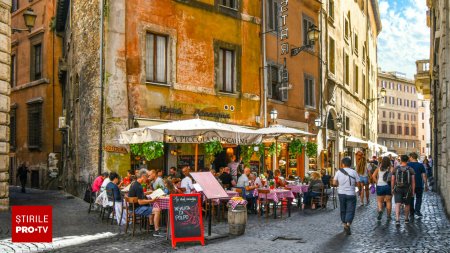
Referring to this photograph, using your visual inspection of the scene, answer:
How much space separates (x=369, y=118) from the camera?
46.8 m

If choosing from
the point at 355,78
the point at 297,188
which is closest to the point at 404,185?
the point at 297,188

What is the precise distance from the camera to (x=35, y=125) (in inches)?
1030

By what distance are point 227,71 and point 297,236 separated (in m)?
10.9

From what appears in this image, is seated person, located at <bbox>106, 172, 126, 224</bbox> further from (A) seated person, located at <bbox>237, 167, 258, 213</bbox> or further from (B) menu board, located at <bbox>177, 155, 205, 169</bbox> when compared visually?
(B) menu board, located at <bbox>177, 155, 205, 169</bbox>

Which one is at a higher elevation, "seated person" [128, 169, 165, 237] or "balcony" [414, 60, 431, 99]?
"balcony" [414, 60, 431, 99]

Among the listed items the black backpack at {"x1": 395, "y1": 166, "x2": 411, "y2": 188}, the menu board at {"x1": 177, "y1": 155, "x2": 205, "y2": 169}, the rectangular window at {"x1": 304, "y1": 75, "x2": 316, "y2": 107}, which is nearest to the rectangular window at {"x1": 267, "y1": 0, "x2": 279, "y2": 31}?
the rectangular window at {"x1": 304, "y1": 75, "x2": 316, "y2": 107}

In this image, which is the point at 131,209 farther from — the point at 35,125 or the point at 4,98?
the point at 35,125

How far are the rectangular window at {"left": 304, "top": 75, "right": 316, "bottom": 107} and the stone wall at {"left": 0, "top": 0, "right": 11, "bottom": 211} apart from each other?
15.7 meters

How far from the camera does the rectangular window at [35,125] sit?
25756 millimetres

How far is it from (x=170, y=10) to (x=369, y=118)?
32.8 metres

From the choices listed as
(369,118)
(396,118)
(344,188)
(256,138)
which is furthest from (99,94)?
(396,118)

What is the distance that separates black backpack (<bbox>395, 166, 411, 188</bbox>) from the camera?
12.4 meters

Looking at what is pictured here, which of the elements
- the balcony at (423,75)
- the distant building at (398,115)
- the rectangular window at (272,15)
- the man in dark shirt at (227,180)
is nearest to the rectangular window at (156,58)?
the man in dark shirt at (227,180)

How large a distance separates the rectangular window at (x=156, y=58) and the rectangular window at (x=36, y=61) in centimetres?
1111
